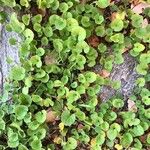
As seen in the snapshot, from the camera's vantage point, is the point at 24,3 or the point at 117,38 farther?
the point at 117,38

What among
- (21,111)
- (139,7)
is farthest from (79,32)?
(21,111)

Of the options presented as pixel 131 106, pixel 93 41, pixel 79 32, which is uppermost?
pixel 79 32

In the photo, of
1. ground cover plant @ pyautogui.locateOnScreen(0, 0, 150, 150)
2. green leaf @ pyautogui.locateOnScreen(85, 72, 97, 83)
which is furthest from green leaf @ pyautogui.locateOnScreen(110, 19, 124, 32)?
green leaf @ pyautogui.locateOnScreen(85, 72, 97, 83)

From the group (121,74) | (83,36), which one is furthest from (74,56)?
(121,74)

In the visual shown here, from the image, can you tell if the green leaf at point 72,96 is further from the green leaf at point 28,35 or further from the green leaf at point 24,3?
the green leaf at point 24,3

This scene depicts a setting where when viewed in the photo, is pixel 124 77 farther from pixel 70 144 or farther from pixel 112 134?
pixel 70 144

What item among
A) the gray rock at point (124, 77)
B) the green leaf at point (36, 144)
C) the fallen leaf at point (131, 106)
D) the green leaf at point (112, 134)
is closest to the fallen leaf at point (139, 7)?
the gray rock at point (124, 77)
